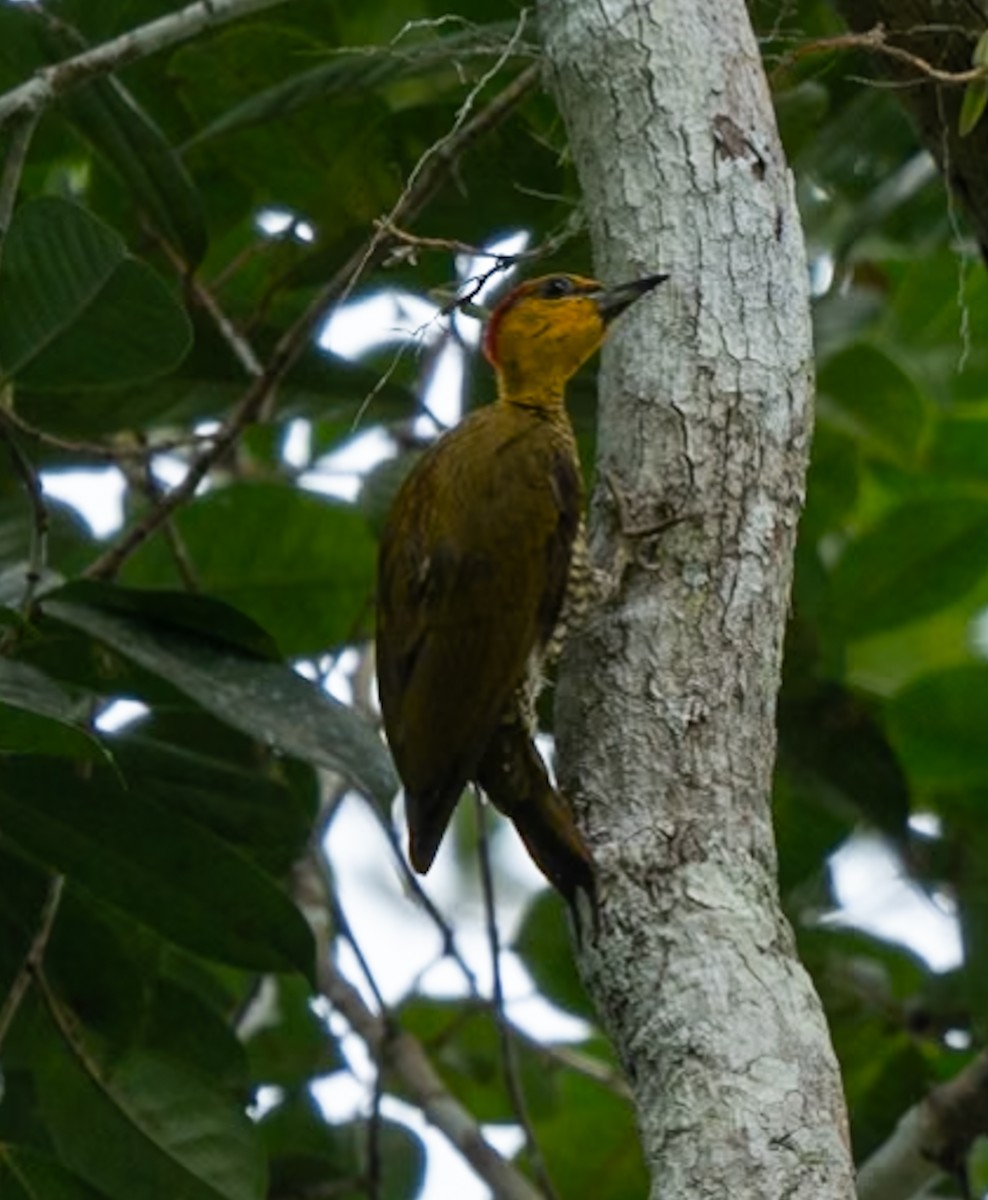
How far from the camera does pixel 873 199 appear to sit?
4.76 metres

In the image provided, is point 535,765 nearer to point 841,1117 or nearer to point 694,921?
point 694,921

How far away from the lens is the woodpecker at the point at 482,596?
379 cm

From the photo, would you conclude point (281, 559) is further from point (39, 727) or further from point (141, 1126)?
point (39, 727)

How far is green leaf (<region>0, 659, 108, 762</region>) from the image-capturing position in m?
3.36

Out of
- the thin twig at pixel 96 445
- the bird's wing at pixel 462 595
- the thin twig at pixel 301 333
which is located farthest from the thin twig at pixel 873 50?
the thin twig at pixel 96 445

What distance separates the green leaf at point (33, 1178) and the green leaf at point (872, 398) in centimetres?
183

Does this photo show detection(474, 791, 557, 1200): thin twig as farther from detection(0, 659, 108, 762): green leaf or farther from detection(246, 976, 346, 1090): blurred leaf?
detection(0, 659, 108, 762): green leaf

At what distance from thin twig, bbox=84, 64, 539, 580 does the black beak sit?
1.41 ft

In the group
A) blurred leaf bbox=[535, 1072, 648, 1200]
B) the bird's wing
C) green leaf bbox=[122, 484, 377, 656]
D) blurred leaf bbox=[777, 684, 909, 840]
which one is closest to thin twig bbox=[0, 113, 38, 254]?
the bird's wing

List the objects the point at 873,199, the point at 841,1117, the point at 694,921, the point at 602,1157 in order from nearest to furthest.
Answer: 1. the point at 841,1117
2. the point at 694,921
3. the point at 873,199
4. the point at 602,1157

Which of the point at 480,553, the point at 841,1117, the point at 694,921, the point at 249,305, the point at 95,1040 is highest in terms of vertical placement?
the point at 249,305

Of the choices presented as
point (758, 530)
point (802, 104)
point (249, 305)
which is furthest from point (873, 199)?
point (758, 530)

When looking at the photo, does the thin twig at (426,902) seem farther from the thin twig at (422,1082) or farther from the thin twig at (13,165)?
the thin twig at (13,165)

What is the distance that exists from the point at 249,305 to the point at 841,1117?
7.19ft
